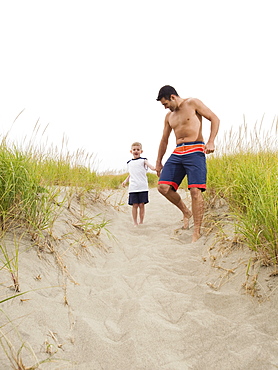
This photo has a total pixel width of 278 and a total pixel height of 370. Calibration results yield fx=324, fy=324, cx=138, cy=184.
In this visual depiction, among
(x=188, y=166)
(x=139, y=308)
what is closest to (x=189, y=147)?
(x=188, y=166)

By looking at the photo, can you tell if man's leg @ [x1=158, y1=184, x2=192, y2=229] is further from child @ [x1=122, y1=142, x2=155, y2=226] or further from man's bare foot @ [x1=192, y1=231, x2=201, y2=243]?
child @ [x1=122, y1=142, x2=155, y2=226]

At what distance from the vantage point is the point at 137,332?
219 centimetres

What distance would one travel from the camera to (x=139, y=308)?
2.49 m

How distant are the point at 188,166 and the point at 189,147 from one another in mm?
253

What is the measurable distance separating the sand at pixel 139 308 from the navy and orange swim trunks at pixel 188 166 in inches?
33.1

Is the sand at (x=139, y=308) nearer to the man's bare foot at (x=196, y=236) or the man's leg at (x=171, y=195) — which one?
the man's bare foot at (x=196, y=236)

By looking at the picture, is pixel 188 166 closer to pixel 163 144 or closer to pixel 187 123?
pixel 187 123

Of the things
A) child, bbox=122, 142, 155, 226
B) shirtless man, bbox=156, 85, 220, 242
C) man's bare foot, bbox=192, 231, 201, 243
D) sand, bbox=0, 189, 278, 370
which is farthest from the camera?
A: child, bbox=122, 142, 155, 226

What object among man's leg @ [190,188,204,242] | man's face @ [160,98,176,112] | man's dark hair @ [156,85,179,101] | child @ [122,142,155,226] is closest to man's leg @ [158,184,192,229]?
man's leg @ [190,188,204,242]

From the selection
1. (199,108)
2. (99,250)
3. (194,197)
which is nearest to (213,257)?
(194,197)

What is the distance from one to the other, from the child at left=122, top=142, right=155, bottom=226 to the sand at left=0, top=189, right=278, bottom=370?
1.68 metres

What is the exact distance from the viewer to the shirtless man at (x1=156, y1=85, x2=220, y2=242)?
4137mm

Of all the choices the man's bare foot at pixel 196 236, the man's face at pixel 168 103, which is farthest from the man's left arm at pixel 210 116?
the man's bare foot at pixel 196 236

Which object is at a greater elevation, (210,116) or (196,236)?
(210,116)
